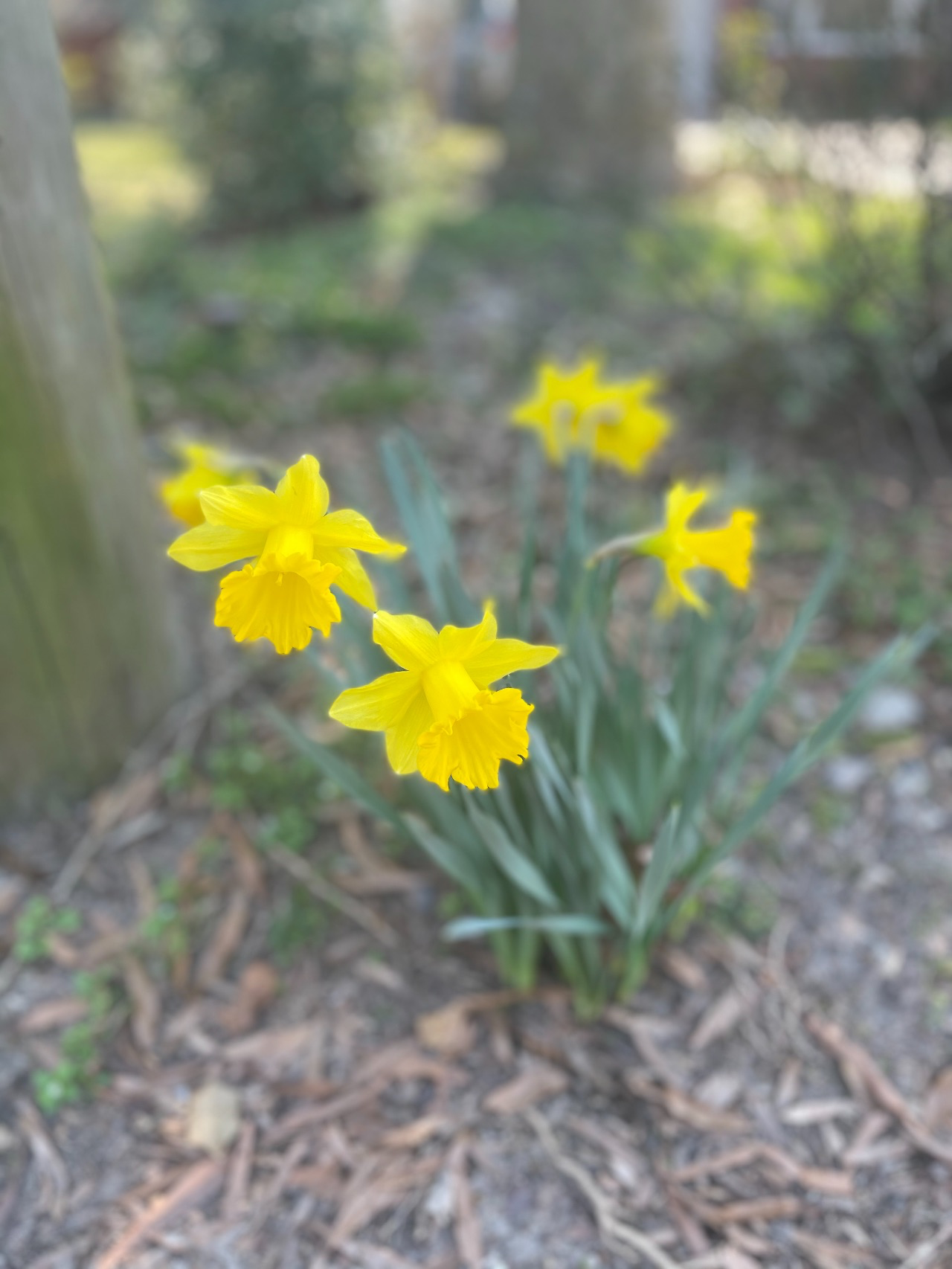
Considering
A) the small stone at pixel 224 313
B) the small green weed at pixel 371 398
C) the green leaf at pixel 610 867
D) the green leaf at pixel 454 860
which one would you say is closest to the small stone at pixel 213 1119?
the green leaf at pixel 454 860

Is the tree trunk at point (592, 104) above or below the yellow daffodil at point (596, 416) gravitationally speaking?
above

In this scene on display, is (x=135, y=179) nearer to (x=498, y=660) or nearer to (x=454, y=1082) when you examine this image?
(x=454, y=1082)

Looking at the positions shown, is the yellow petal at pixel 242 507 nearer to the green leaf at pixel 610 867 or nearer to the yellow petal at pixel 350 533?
the yellow petal at pixel 350 533

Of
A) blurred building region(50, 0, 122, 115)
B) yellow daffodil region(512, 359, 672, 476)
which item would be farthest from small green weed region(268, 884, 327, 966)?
blurred building region(50, 0, 122, 115)

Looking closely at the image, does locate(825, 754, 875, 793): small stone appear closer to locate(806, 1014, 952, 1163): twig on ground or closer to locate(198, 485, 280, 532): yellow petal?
locate(806, 1014, 952, 1163): twig on ground

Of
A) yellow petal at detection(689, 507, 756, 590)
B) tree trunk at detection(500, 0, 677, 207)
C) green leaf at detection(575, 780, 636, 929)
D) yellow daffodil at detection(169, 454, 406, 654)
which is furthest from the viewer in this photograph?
tree trunk at detection(500, 0, 677, 207)

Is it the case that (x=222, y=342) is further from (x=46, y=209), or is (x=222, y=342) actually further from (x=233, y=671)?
(x=46, y=209)
